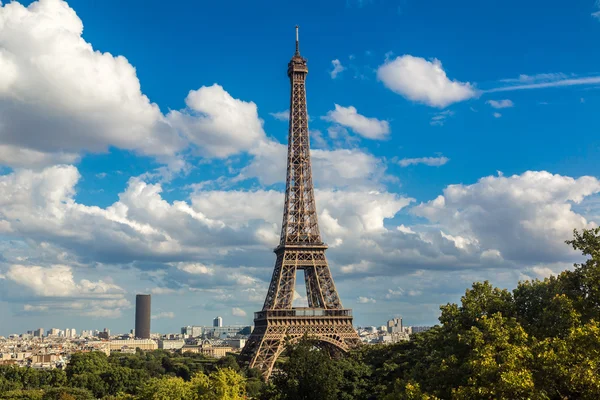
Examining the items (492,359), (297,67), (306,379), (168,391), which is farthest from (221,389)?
(297,67)

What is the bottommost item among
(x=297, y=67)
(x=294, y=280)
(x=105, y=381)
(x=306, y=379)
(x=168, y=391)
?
(x=105, y=381)

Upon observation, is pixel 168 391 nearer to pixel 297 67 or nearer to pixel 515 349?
pixel 515 349

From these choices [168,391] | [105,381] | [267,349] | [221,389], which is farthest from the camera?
[105,381]

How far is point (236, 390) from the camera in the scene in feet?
152

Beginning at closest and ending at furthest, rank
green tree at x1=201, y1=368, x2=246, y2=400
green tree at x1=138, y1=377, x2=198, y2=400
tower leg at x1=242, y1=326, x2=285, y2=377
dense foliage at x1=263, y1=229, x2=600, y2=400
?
1. dense foliage at x1=263, y1=229, x2=600, y2=400
2. green tree at x1=201, y1=368, x2=246, y2=400
3. green tree at x1=138, y1=377, x2=198, y2=400
4. tower leg at x1=242, y1=326, x2=285, y2=377

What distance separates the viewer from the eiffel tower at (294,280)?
279 feet

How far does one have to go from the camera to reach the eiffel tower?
8519cm

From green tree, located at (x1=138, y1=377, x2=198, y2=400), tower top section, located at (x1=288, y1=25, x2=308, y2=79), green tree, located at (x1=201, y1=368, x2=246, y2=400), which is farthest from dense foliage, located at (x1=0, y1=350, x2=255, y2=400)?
tower top section, located at (x1=288, y1=25, x2=308, y2=79)

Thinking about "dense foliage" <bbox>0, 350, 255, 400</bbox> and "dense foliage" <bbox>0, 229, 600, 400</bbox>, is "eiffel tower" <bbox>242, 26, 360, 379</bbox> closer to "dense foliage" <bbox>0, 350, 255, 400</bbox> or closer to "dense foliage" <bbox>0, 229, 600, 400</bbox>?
"dense foliage" <bbox>0, 350, 255, 400</bbox>

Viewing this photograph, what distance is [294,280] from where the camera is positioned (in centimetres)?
8844

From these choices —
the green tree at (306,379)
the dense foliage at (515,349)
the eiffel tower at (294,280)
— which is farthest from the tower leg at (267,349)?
the dense foliage at (515,349)

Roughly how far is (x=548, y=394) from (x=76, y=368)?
88.4 m

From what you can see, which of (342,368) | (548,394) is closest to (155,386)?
(342,368)

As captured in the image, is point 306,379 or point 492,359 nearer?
point 492,359
